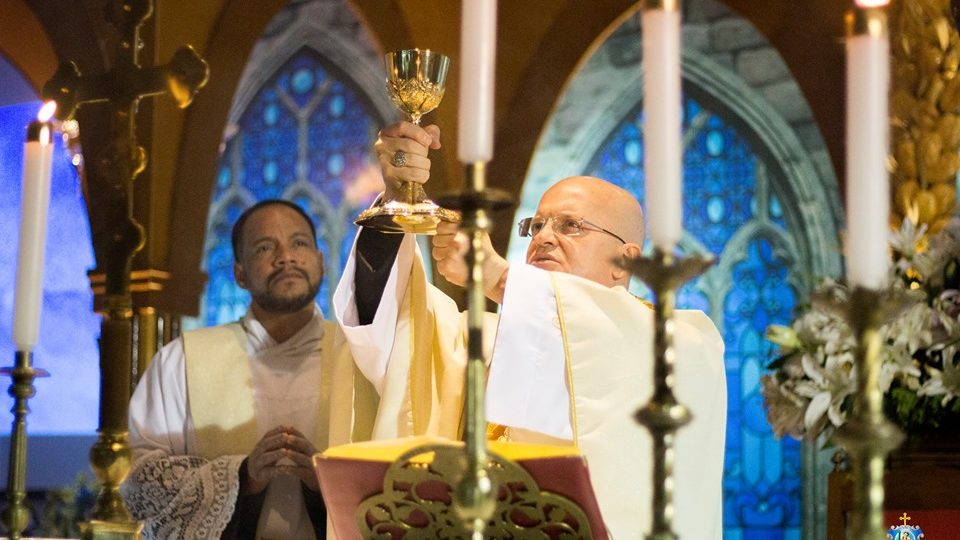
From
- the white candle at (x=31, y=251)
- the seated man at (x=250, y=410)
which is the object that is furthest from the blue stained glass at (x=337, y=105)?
the white candle at (x=31, y=251)

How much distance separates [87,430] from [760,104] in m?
5.78

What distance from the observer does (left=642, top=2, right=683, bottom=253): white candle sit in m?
1.78

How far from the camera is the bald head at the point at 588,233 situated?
392 centimetres

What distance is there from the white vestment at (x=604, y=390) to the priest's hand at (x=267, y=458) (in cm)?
106

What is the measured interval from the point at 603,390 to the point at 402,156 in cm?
73

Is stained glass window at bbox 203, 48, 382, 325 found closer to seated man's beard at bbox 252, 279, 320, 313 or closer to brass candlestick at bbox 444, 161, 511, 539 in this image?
seated man's beard at bbox 252, 279, 320, 313

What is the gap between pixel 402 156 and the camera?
3.14 meters

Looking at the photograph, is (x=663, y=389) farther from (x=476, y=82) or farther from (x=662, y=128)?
(x=476, y=82)

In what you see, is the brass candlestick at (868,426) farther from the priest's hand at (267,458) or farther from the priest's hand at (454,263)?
the priest's hand at (267,458)

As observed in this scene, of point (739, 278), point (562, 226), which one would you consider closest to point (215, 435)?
point (562, 226)

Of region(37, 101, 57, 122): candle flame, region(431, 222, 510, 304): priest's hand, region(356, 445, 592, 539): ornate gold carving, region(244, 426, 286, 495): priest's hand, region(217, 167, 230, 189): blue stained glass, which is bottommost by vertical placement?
region(356, 445, 592, 539): ornate gold carving

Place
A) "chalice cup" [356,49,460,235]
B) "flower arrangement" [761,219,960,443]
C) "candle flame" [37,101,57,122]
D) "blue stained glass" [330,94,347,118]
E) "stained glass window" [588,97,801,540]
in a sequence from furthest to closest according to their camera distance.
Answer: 1. "blue stained glass" [330,94,347,118]
2. "stained glass window" [588,97,801,540]
3. "flower arrangement" [761,219,960,443]
4. "chalice cup" [356,49,460,235]
5. "candle flame" [37,101,57,122]

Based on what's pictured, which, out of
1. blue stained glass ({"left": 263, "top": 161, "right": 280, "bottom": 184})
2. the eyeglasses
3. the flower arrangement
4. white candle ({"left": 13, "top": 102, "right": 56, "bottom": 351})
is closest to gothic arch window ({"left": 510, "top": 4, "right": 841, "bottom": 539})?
blue stained glass ({"left": 263, "top": 161, "right": 280, "bottom": 184})

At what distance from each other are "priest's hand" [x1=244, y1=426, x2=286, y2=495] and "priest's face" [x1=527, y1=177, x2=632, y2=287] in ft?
3.21
